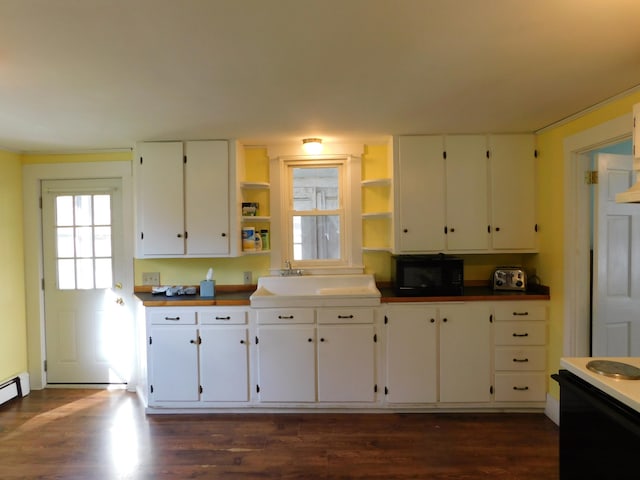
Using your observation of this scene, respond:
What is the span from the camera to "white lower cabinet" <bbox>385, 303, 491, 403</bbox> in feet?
9.35

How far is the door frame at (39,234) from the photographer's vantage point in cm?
337

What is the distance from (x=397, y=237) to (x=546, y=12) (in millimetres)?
1888

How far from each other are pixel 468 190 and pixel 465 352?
4.23ft

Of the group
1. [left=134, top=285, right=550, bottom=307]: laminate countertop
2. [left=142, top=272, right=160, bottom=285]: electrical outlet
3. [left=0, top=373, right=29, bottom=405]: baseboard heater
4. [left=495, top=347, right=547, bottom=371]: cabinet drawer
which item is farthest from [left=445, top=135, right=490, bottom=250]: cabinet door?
[left=0, top=373, right=29, bottom=405]: baseboard heater

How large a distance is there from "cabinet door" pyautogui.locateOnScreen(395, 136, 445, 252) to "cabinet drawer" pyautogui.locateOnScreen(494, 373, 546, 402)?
3.69 feet

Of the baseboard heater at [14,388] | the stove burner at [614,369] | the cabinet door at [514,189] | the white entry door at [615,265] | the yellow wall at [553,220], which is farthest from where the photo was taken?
the baseboard heater at [14,388]

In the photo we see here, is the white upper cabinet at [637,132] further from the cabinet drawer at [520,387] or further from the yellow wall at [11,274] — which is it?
the yellow wall at [11,274]

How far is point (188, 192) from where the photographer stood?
10.0 ft

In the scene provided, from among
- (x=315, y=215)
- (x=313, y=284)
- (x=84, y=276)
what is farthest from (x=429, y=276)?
(x=84, y=276)

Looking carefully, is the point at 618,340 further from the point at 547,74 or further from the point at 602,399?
the point at 547,74

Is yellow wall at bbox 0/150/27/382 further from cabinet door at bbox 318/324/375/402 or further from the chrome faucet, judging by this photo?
cabinet door at bbox 318/324/375/402

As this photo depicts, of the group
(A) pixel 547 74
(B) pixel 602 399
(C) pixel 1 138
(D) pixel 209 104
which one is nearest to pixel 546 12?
(A) pixel 547 74

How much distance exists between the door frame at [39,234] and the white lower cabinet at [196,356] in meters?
0.66

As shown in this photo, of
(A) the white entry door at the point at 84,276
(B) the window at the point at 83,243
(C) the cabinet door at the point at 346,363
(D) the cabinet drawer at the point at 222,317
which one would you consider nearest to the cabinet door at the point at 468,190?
(C) the cabinet door at the point at 346,363
